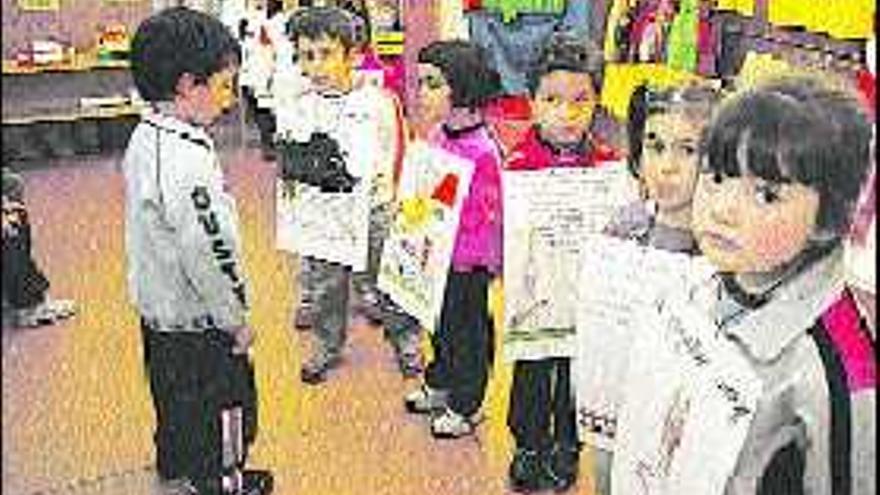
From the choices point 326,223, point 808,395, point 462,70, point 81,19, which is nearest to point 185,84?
point 462,70

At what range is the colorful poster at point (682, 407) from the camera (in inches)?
41.2

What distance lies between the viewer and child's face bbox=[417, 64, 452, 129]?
7.24 ft

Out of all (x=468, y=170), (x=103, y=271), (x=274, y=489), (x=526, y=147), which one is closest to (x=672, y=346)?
(x=526, y=147)

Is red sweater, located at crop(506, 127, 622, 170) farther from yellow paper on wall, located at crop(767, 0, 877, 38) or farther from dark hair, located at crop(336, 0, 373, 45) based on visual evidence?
dark hair, located at crop(336, 0, 373, 45)

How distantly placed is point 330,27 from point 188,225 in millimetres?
737

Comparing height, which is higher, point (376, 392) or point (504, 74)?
point (504, 74)

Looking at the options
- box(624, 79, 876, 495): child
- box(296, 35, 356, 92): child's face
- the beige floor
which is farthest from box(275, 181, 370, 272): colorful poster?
box(624, 79, 876, 495): child

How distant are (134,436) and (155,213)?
2.61 ft

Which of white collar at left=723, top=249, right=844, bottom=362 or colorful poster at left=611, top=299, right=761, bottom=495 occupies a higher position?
white collar at left=723, top=249, right=844, bottom=362

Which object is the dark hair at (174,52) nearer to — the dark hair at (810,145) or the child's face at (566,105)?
the child's face at (566,105)

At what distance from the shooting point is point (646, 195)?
1.54 meters

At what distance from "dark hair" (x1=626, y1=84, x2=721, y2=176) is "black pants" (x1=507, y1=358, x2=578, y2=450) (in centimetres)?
58

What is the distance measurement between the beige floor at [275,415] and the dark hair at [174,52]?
0.48 metres

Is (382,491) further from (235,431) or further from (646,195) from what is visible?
(646,195)
